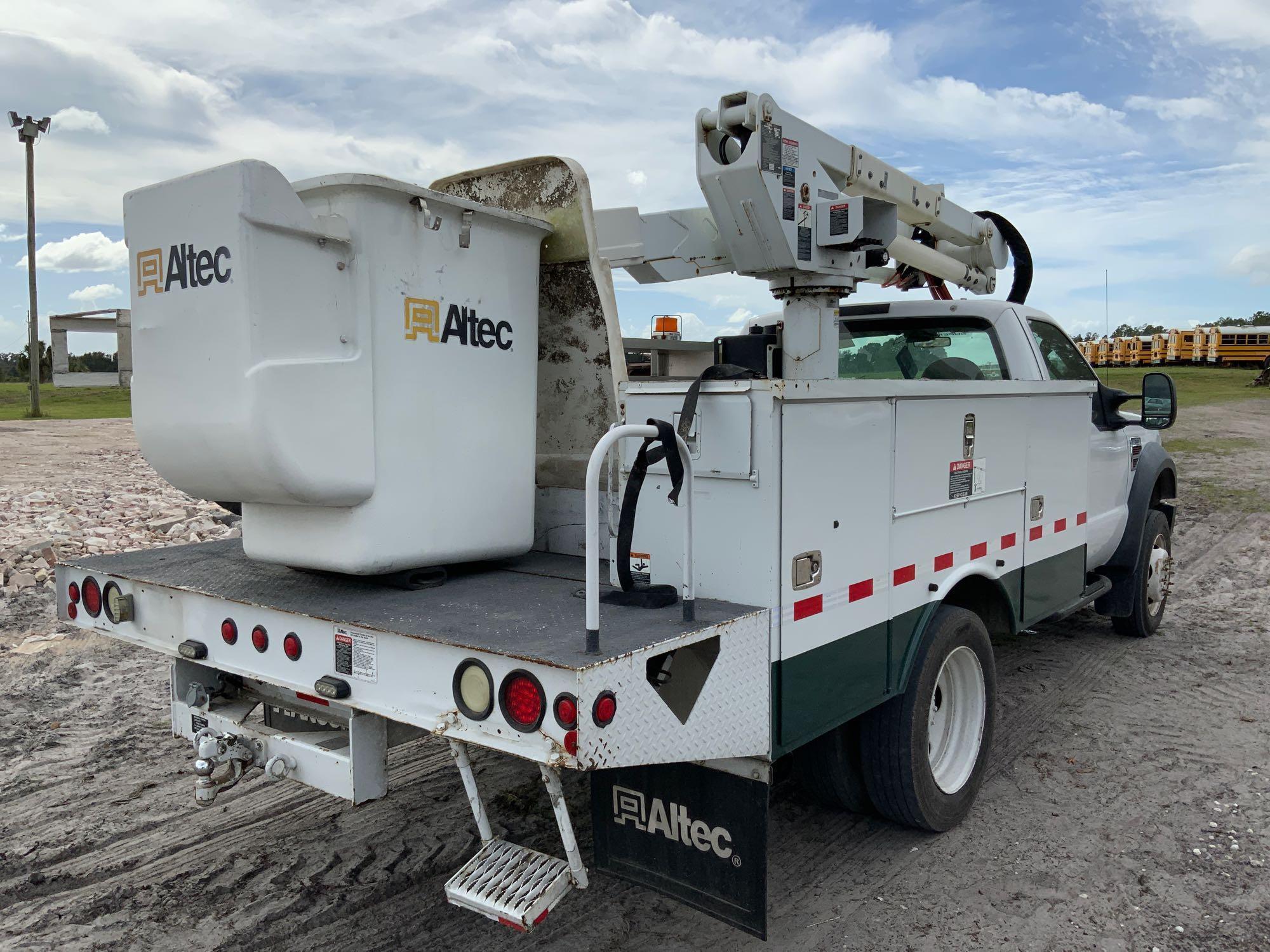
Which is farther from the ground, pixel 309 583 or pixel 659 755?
pixel 309 583

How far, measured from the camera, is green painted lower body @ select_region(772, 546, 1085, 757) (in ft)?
9.45

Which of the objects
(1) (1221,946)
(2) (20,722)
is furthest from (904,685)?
(2) (20,722)

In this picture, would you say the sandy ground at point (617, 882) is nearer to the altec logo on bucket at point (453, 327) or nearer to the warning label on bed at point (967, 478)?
the warning label on bed at point (967, 478)

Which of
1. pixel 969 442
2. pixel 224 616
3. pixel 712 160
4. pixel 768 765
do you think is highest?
pixel 712 160

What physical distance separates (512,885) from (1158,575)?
5.78 metres

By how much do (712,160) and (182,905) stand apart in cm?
339

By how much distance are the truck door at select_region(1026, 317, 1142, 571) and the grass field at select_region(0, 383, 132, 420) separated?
21.2 meters

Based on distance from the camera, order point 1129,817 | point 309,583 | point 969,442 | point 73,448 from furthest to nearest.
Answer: point 73,448, point 1129,817, point 969,442, point 309,583

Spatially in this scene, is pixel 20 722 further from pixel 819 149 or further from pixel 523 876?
pixel 819 149

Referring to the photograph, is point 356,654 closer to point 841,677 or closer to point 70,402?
point 841,677

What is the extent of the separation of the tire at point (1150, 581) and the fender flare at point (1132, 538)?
0.04 m

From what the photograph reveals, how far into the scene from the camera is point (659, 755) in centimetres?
251

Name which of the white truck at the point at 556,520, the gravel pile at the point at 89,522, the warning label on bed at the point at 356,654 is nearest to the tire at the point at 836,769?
the white truck at the point at 556,520

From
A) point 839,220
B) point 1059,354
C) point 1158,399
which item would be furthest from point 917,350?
point 1158,399
